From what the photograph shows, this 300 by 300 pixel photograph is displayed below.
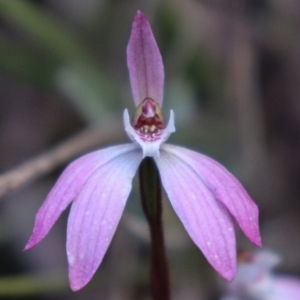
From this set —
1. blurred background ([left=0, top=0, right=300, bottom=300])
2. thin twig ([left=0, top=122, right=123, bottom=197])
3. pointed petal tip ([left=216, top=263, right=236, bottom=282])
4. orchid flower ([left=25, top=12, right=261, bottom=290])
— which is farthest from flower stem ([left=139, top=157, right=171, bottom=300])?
blurred background ([left=0, top=0, right=300, bottom=300])

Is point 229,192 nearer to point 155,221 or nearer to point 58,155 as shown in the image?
point 155,221

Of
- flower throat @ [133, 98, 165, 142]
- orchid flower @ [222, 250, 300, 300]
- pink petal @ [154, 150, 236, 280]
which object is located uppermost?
flower throat @ [133, 98, 165, 142]

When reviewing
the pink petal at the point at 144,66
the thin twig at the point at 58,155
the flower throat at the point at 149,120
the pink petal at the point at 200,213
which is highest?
Result: the thin twig at the point at 58,155

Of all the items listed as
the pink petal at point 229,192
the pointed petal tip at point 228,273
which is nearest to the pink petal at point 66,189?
the pink petal at point 229,192

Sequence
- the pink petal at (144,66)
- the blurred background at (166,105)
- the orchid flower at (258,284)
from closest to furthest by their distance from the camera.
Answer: the pink petal at (144,66) → the orchid flower at (258,284) → the blurred background at (166,105)

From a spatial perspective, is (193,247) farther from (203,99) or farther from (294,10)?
(294,10)

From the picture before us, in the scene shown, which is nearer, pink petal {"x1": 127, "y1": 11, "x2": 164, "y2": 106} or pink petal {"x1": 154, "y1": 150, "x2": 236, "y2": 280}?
pink petal {"x1": 154, "y1": 150, "x2": 236, "y2": 280}

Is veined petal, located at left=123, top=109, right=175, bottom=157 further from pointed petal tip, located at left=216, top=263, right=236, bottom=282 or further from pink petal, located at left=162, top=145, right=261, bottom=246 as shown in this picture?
pointed petal tip, located at left=216, top=263, right=236, bottom=282

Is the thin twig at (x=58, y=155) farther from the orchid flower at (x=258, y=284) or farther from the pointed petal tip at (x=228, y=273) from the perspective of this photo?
the pointed petal tip at (x=228, y=273)
